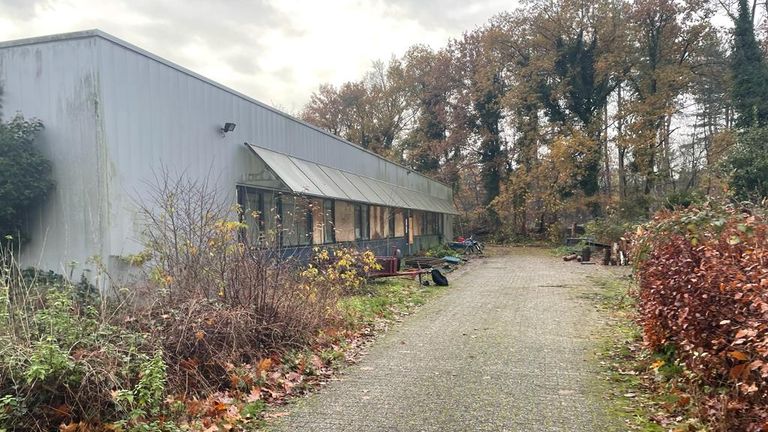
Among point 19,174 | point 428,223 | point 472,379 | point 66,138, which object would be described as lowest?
point 472,379

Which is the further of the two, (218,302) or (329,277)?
(329,277)

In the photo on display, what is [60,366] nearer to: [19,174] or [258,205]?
Result: [19,174]

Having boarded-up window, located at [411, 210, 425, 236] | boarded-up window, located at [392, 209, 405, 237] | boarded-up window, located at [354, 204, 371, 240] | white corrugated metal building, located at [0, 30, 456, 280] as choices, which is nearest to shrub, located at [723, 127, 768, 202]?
boarded-up window, located at [392, 209, 405, 237]

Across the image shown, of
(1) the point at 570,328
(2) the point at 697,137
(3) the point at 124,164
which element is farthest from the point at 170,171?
(2) the point at 697,137

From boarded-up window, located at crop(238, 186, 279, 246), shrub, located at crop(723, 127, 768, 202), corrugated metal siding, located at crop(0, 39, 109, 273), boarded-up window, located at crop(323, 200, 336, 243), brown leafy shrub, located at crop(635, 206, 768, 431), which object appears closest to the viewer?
brown leafy shrub, located at crop(635, 206, 768, 431)

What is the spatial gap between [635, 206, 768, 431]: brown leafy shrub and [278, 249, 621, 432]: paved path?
93 centimetres

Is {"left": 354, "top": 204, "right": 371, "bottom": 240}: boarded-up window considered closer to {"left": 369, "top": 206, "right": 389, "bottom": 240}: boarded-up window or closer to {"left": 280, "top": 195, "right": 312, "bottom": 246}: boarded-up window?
{"left": 369, "top": 206, "right": 389, "bottom": 240}: boarded-up window

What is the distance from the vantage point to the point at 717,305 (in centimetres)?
399

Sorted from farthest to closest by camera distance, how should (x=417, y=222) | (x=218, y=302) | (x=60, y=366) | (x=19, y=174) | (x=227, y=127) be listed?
(x=417, y=222)
(x=227, y=127)
(x=19, y=174)
(x=218, y=302)
(x=60, y=366)

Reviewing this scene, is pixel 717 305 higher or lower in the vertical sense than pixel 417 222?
lower

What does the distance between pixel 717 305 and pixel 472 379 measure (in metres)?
2.51

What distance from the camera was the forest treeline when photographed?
2480 cm

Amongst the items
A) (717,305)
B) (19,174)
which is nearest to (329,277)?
(19,174)

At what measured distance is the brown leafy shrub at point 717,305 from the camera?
10.4ft
